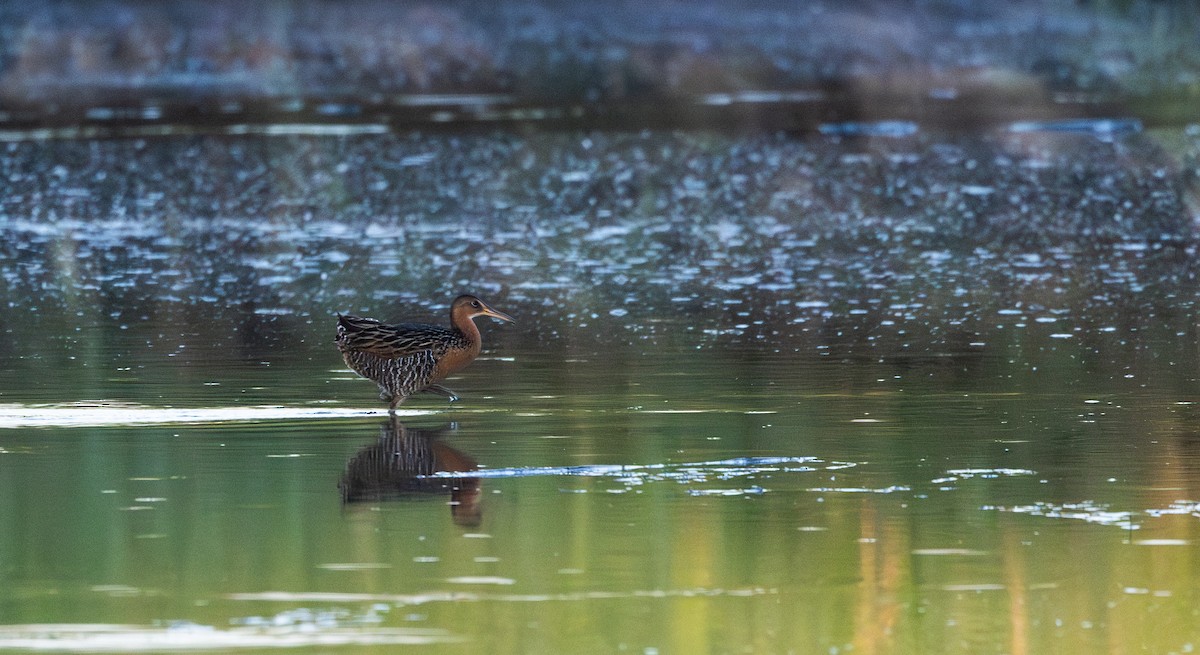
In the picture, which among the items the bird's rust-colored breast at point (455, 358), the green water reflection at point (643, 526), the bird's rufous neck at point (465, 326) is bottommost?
the green water reflection at point (643, 526)

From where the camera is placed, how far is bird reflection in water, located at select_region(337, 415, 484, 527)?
1065 centimetres

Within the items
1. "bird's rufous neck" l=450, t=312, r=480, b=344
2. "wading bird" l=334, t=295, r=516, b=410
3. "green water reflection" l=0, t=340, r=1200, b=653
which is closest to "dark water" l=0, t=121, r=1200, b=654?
"green water reflection" l=0, t=340, r=1200, b=653

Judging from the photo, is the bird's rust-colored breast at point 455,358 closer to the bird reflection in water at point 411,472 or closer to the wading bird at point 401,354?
the wading bird at point 401,354

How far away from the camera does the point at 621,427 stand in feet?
41.6

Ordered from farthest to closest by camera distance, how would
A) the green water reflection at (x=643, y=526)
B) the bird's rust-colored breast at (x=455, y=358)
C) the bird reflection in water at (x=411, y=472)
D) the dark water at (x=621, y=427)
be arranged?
1. the bird's rust-colored breast at (x=455, y=358)
2. the bird reflection in water at (x=411, y=472)
3. the dark water at (x=621, y=427)
4. the green water reflection at (x=643, y=526)

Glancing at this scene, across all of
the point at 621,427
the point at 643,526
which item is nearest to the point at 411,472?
the point at 621,427

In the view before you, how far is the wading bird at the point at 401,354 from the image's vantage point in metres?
13.5

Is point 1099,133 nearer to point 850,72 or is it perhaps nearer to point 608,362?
point 850,72

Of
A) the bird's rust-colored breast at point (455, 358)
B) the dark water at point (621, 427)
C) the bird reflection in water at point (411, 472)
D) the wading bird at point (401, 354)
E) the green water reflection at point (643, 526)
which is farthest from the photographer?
the bird's rust-colored breast at point (455, 358)

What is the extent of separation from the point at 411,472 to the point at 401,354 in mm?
2236

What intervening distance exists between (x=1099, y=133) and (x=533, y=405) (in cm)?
2433

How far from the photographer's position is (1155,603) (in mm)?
8609

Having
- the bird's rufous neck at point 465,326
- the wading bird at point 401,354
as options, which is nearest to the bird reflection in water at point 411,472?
the wading bird at point 401,354

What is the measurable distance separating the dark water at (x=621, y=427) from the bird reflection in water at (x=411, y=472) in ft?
0.10
